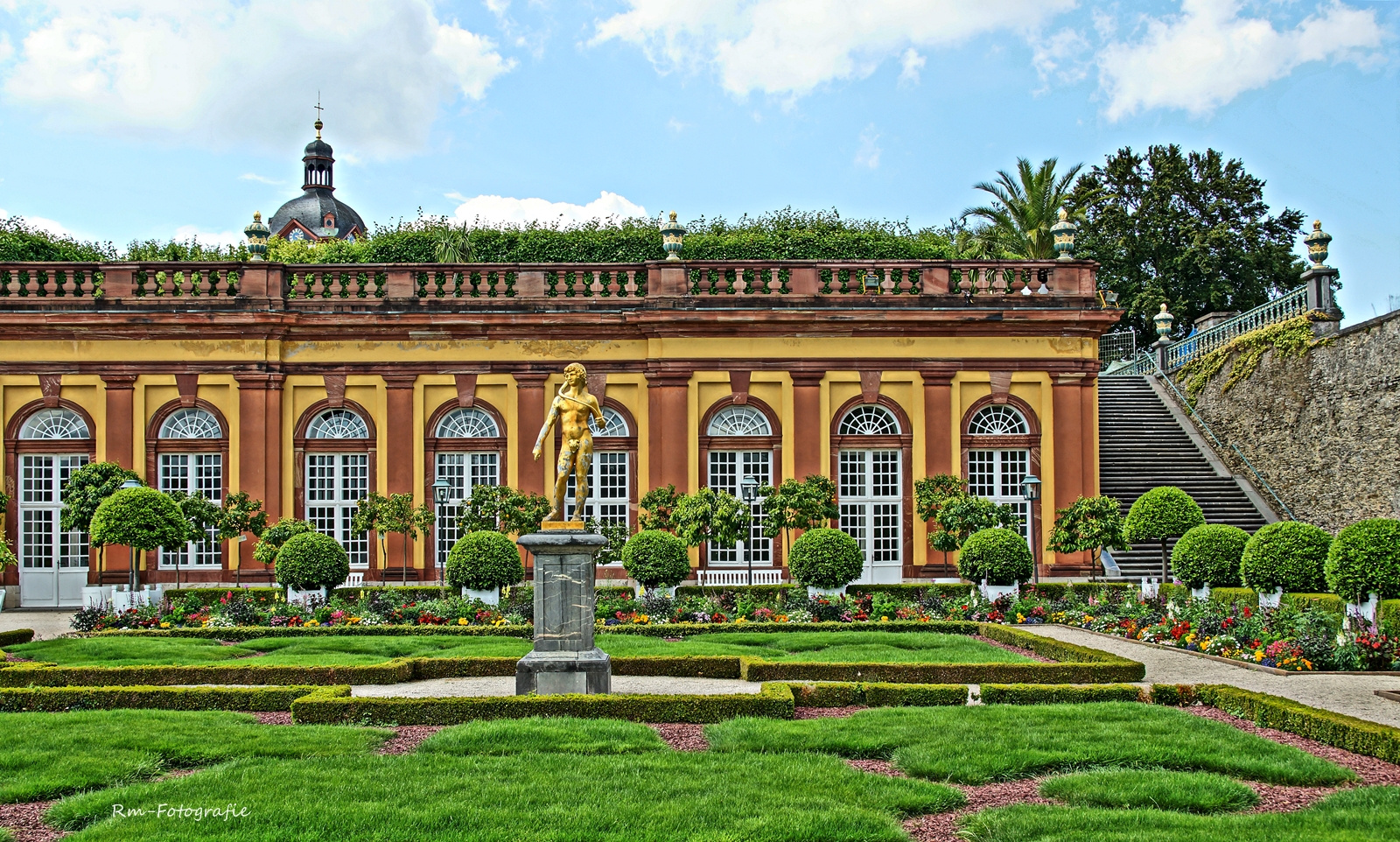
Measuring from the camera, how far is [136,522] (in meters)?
19.6

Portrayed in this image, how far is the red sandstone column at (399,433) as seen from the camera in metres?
24.4

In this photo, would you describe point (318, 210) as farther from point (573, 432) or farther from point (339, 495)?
point (573, 432)

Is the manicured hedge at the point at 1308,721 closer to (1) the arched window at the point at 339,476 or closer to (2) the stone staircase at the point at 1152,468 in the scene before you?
(2) the stone staircase at the point at 1152,468

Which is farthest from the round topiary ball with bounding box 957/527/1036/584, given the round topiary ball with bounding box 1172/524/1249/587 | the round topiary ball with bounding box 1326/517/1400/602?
the round topiary ball with bounding box 1326/517/1400/602

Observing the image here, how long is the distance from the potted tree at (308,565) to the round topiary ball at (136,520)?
6.37 ft

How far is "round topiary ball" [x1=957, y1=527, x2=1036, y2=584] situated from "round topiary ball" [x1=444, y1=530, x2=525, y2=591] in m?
7.88

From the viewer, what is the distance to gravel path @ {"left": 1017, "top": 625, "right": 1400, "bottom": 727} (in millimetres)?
10492

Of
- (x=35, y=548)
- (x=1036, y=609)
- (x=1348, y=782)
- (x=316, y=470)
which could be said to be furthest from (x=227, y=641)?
(x=1348, y=782)

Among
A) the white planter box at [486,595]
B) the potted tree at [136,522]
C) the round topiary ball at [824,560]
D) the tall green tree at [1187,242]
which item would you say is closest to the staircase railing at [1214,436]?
the tall green tree at [1187,242]

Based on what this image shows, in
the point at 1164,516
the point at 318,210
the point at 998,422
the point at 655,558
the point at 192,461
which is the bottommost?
the point at 655,558

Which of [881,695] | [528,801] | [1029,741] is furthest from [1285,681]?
[528,801]

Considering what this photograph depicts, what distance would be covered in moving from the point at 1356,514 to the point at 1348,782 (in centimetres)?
1826

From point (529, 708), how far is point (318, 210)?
62.6 meters

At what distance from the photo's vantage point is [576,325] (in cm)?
2467
